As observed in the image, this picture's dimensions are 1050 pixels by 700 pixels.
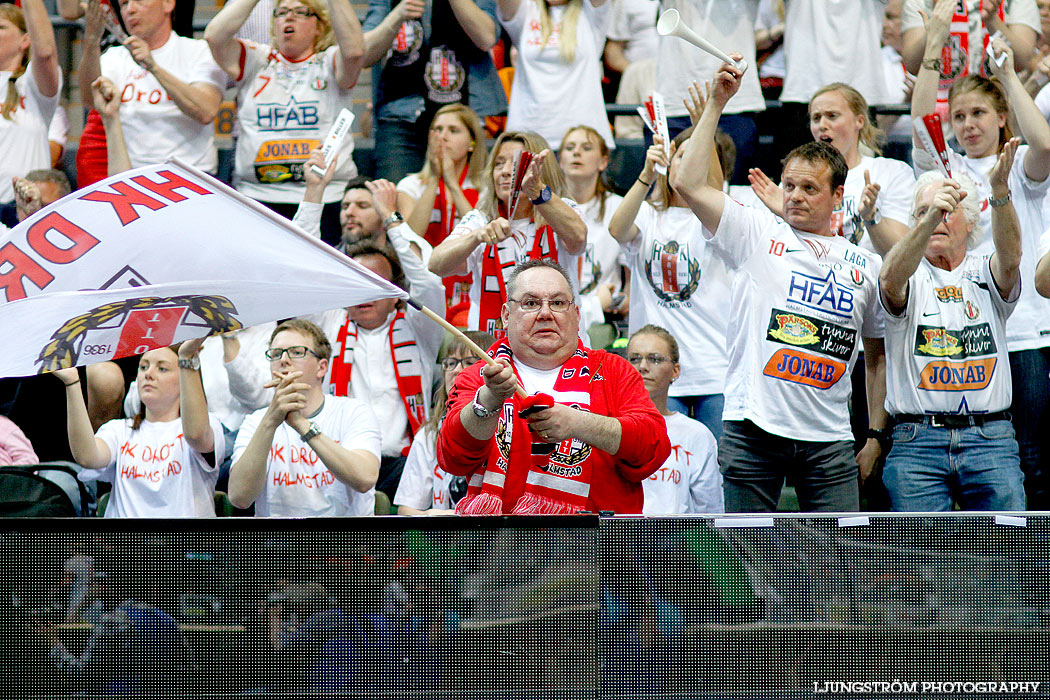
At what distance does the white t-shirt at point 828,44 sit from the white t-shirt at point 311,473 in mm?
3284

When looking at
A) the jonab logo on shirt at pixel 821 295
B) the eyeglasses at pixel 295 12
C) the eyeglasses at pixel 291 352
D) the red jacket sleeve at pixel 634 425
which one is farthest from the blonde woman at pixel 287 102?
the red jacket sleeve at pixel 634 425

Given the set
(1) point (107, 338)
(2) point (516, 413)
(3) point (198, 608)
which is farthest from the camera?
(2) point (516, 413)

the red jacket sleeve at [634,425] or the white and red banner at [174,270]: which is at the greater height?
the white and red banner at [174,270]

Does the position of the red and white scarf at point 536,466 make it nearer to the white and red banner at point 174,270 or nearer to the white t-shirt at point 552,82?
the white and red banner at point 174,270

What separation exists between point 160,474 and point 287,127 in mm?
2455

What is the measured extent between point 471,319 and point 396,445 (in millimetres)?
668

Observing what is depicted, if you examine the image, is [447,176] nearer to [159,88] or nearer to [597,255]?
[597,255]

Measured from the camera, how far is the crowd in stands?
4.51 metres

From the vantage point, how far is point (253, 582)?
8.02ft

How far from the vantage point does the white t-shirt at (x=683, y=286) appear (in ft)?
18.0

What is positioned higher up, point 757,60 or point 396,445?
point 757,60

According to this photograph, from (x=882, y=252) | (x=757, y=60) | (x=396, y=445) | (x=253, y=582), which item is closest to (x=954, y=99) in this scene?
(x=882, y=252)

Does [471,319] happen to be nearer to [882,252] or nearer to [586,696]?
[882,252]

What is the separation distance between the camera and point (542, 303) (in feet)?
11.6
